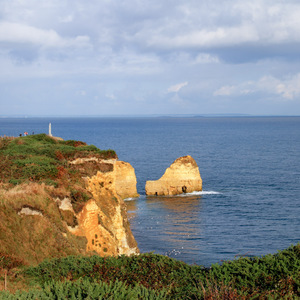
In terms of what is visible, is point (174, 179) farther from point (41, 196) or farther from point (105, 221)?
point (41, 196)

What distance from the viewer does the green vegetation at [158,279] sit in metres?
12.0

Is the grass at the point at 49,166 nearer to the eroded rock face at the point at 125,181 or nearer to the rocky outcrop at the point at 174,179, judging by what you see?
the eroded rock face at the point at 125,181

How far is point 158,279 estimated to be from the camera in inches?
616

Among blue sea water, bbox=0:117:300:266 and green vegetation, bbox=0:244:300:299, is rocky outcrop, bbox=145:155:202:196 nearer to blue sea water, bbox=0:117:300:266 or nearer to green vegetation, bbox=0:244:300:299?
blue sea water, bbox=0:117:300:266

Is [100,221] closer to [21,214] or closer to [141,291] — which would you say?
[21,214]

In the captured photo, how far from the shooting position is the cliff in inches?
830

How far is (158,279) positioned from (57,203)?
11.0m

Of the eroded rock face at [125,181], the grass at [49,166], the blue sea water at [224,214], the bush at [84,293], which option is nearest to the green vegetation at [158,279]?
the bush at [84,293]

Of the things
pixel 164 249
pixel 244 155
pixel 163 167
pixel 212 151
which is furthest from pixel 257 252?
pixel 212 151

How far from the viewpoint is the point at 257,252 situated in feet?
147

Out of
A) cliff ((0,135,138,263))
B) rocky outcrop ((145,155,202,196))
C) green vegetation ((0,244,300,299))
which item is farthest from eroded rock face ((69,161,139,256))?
rocky outcrop ((145,155,202,196))

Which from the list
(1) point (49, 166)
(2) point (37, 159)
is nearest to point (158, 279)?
(1) point (49, 166)

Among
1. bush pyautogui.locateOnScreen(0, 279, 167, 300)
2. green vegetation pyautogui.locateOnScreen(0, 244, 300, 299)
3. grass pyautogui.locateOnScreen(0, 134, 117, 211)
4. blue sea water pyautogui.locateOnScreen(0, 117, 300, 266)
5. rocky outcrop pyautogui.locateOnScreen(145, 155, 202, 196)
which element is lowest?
blue sea water pyautogui.locateOnScreen(0, 117, 300, 266)

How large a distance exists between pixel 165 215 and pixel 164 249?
51.2ft
